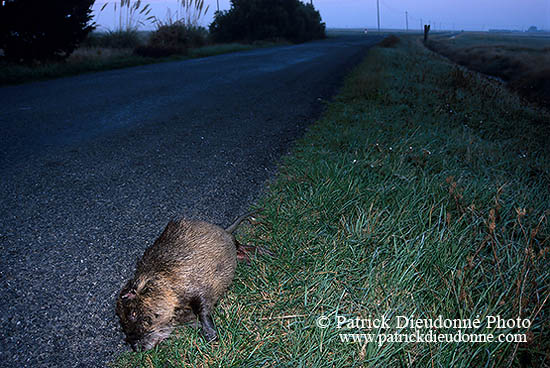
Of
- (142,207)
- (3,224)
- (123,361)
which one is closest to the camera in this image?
(123,361)

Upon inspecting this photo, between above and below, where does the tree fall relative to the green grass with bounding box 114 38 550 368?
above

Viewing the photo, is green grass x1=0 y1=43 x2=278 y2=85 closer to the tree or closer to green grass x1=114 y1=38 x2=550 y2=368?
the tree

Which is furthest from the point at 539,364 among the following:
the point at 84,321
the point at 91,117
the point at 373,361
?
the point at 91,117

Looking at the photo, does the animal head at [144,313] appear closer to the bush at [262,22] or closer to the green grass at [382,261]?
the green grass at [382,261]

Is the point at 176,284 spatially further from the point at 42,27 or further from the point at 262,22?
the point at 262,22

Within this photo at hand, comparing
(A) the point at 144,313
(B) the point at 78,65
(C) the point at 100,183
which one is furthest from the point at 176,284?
(B) the point at 78,65

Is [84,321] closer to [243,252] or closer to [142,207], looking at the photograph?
[243,252]

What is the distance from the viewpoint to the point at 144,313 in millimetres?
1801

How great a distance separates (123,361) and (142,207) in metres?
1.43

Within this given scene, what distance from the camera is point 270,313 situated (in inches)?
78.0

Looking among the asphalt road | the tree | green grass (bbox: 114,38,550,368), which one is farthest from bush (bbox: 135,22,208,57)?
green grass (bbox: 114,38,550,368)

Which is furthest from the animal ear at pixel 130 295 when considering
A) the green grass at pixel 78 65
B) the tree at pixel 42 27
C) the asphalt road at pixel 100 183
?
the tree at pixel 42 27

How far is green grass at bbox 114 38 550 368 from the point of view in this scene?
1.70m

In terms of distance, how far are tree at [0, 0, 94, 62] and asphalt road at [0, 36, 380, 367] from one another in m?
2.85
